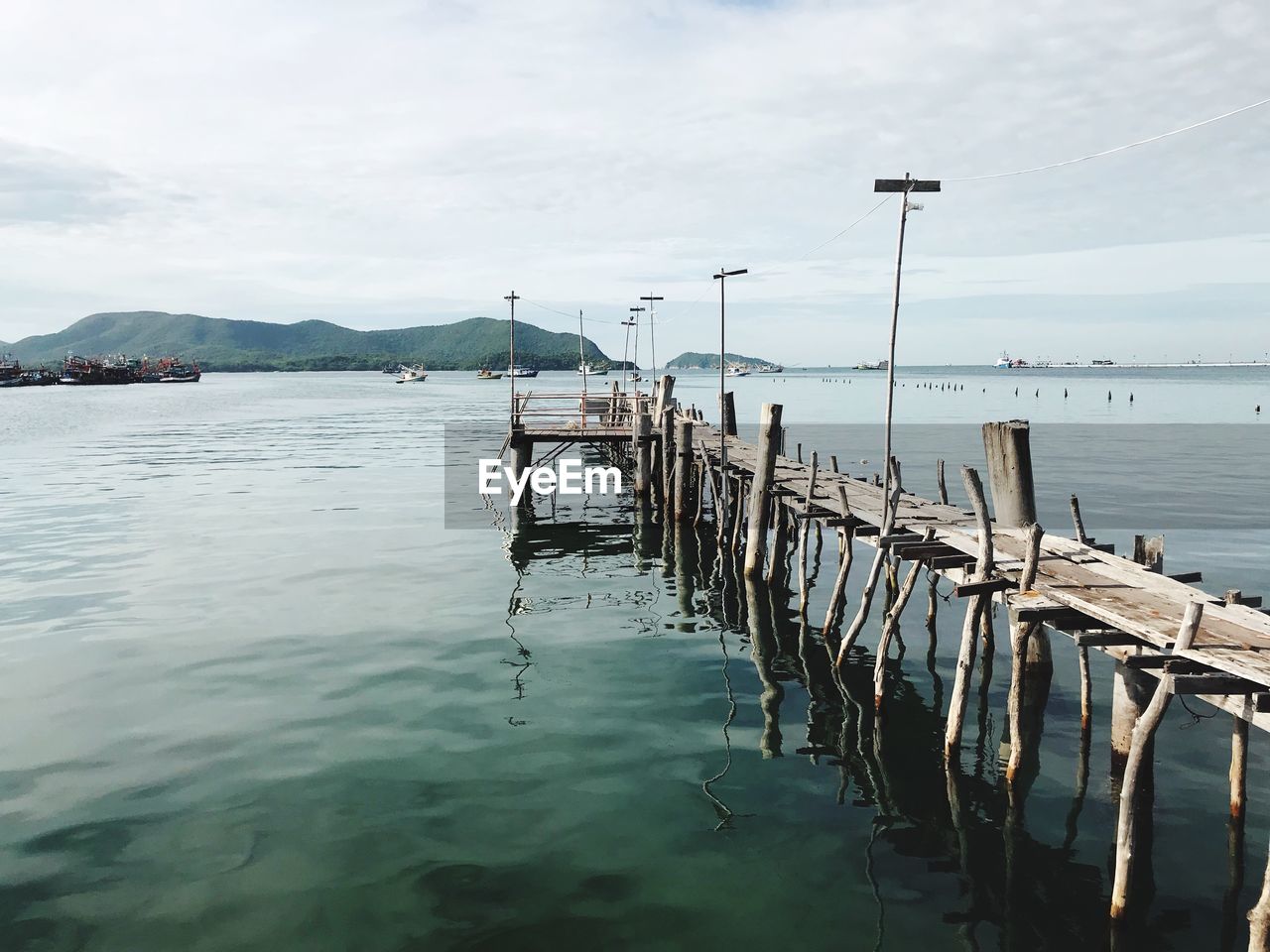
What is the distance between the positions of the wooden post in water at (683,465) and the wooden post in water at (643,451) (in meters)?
2.22

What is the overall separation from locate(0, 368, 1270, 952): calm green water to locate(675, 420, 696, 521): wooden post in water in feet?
16.8

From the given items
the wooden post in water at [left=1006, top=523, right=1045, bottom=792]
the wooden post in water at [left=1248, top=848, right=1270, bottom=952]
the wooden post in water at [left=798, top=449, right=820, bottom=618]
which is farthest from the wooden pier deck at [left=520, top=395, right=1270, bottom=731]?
the wooden post in water at [left=1248, top=848, right=1270, bottom=952]

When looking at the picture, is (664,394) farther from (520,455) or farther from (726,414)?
(520,455)

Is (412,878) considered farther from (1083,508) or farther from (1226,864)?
(1083,508)

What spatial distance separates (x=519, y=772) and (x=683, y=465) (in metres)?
18.9

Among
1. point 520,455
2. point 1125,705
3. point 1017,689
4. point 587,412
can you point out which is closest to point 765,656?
point 1017,689

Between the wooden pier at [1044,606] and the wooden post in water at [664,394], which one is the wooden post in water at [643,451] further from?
the wooden pier at [1044,606]

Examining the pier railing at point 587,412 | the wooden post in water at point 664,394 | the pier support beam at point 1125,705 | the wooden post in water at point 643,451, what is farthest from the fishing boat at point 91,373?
the pier support beam at point 1125,705

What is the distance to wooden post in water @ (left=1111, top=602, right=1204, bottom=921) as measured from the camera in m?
7.80

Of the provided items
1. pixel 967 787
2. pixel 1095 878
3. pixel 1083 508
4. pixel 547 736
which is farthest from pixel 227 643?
pixel 1083 508

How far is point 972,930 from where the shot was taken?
8305 millimetres

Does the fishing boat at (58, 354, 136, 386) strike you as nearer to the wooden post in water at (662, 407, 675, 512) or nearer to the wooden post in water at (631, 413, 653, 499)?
the wooden post in water at (631, 413, 653, 499)

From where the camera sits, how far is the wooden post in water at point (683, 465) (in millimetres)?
29109

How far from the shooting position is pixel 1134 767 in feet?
26.1
